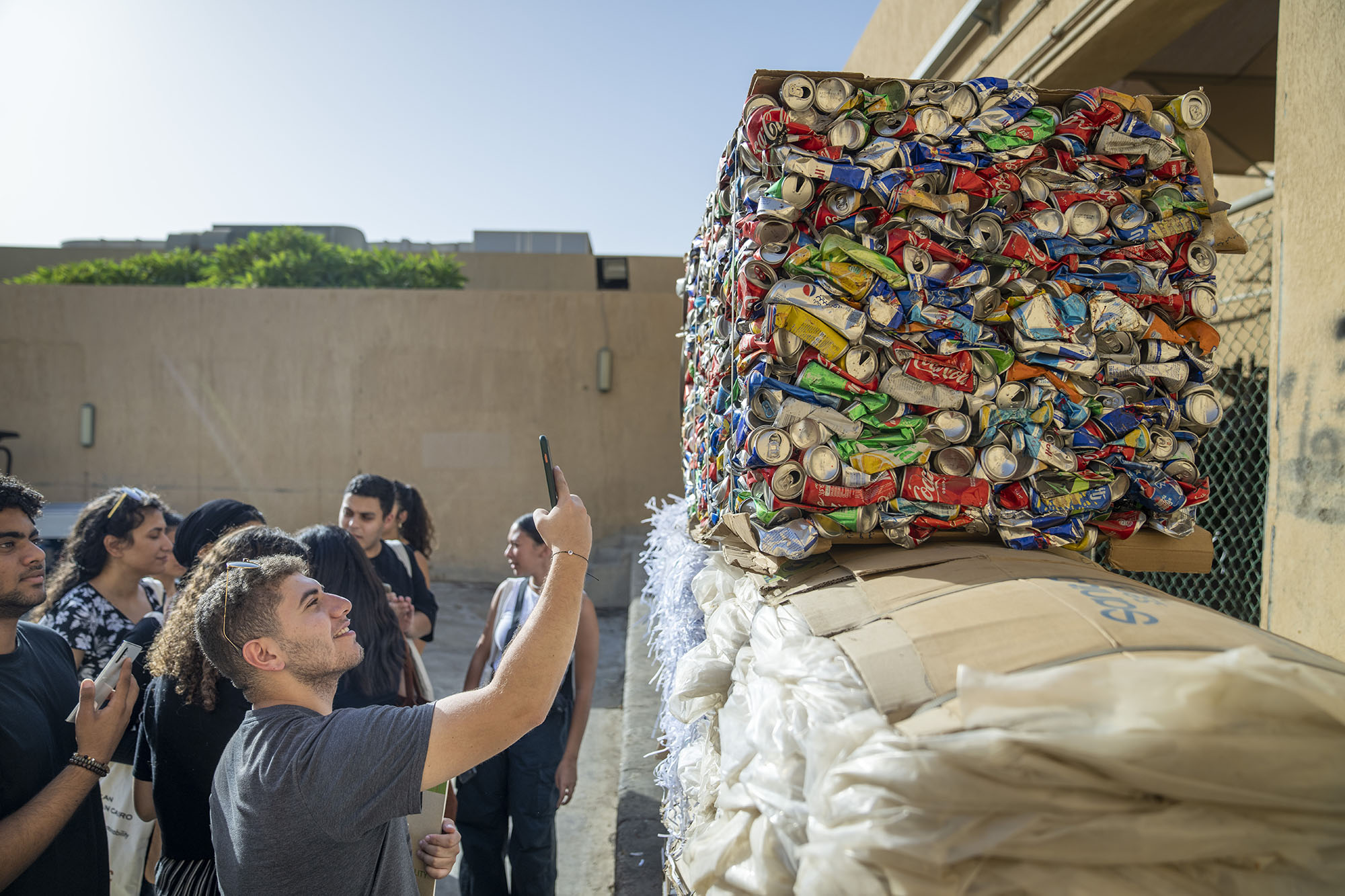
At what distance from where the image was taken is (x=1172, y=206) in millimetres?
1849

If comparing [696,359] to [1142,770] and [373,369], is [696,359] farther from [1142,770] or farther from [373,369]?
[373,369]

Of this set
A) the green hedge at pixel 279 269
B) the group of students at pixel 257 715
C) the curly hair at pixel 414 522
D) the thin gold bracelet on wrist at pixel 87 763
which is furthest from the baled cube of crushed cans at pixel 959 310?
the green hedge at pixel 279 269

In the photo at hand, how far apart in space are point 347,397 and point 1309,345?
9453 millimetres

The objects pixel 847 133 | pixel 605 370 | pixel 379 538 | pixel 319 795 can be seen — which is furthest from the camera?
pixel 605 370

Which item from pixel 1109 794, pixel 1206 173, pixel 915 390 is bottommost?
pixel 1109 794

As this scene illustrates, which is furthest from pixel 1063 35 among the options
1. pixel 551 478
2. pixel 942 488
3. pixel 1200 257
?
pixel 551 478

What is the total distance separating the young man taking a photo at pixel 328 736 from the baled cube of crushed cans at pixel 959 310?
1.66ft

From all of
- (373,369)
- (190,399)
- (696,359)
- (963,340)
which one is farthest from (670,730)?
(190,399)

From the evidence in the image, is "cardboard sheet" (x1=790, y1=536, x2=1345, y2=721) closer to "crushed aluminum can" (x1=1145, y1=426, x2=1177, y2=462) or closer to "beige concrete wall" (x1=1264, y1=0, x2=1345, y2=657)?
"crushed aluminum can" (x1=1145, y1=426, x2=1177, y2=462)

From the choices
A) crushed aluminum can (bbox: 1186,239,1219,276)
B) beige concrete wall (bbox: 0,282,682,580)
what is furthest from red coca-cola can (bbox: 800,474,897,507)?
beige concrete wall (bbox: 0,282,682,580)

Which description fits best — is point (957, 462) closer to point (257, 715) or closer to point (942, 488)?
point (942, 488)

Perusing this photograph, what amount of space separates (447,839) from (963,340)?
5.86 ft

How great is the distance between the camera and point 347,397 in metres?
9.91

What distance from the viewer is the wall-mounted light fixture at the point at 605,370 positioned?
977cm
